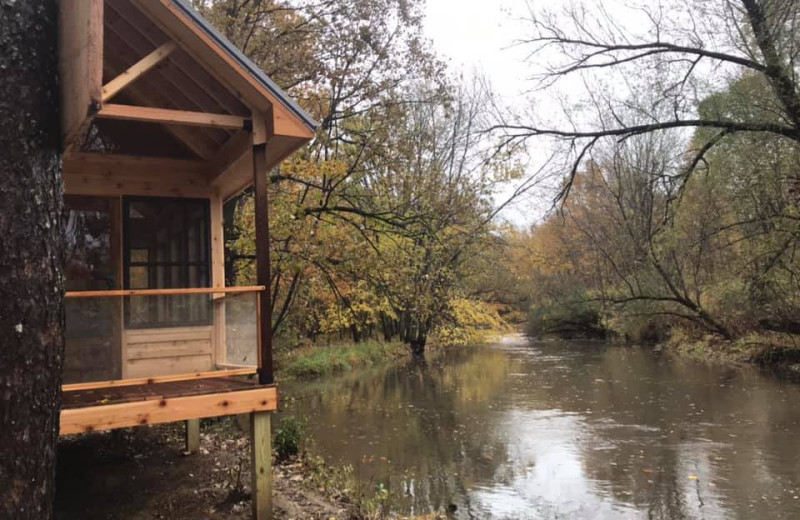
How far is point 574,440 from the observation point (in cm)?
1084

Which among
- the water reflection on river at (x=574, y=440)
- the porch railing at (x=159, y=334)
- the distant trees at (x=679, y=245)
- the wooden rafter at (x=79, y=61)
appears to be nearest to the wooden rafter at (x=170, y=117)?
the porch railing at (x=159, y=334)

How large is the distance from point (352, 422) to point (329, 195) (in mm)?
4697

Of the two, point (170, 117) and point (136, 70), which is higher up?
point (136, 70)

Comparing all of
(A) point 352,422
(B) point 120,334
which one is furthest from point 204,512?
(A) point 352,422

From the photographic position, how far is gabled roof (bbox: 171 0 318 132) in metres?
5.70

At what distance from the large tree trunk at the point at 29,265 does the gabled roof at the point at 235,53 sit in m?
4.01

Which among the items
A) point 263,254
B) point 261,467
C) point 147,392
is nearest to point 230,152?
point 263,254

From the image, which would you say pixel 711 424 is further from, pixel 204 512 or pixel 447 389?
pixel 204 512

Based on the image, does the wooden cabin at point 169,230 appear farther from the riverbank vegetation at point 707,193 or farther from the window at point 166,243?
the riverbank vegetation at point 707,193

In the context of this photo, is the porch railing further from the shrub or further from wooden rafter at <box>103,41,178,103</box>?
the shrub

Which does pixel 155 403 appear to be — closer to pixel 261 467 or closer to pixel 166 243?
pixel 261 467

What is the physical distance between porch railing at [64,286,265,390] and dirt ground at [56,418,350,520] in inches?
47.6

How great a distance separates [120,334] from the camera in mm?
6305

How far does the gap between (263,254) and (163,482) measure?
2.91 meters
